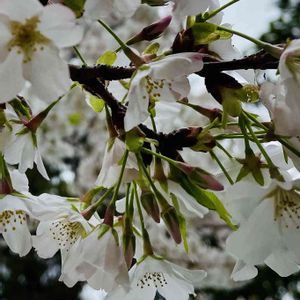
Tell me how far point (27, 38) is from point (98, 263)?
22 cm

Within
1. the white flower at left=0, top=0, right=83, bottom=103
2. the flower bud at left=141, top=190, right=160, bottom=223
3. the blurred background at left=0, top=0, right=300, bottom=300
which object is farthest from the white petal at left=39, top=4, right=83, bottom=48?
the blurred background at left=0, top=0, right=300, bottom=300

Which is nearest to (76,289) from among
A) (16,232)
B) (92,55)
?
(92,55)

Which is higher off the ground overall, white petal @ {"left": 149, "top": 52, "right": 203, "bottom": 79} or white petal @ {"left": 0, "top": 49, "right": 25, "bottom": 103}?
white petal @ {"left": 0, "top": 49, "right": 25, "bottom": 103}

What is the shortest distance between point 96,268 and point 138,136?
0.13m

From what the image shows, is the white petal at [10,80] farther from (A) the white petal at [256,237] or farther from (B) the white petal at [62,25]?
(A) the white petal at [256,237]

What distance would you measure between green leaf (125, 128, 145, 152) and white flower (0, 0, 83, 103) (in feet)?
0.38

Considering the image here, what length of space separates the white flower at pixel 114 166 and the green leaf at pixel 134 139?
0.14 feet

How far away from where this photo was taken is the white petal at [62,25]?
489mm

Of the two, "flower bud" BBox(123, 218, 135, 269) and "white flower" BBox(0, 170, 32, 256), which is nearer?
"flower bud" BBox(123, 218, 135, 269)

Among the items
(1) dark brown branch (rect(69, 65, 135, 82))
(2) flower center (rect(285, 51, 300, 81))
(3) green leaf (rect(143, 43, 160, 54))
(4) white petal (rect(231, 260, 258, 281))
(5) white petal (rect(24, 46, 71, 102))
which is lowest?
(4) white petal (rect(231, 260, 258, 281))

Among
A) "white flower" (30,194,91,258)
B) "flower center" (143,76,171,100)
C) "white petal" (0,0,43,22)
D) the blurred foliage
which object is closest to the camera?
"white petal" (0,0,43,22)

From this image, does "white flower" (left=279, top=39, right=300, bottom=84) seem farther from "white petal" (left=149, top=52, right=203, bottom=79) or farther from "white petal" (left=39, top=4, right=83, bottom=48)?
"white petal" (left=39, top=4, right=83, bottom=48)

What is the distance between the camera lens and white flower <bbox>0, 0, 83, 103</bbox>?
0.49 m

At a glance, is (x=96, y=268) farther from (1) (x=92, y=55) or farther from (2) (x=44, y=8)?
(1) (x=92, y=55)
